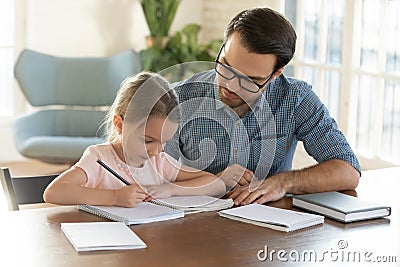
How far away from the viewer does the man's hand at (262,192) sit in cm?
238

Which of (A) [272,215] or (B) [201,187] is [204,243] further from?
(B) [201,187]

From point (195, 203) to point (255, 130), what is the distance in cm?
60

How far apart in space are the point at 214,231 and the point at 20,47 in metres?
4.44

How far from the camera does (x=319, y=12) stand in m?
5.13

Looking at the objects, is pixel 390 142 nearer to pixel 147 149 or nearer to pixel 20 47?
pixel 147 149

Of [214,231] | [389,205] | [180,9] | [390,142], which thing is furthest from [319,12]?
[214,231]

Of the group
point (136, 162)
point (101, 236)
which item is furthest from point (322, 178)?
point (101, 236)

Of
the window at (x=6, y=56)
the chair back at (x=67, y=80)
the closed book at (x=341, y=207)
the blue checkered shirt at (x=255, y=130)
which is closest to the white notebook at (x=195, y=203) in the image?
the closed book at (x=341, y=207)

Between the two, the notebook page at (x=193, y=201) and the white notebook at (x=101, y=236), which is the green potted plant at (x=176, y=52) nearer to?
the notebook page at (x=193, y=201)

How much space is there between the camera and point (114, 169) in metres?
2.34

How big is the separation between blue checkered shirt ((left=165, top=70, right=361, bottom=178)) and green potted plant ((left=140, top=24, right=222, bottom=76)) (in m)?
3.11

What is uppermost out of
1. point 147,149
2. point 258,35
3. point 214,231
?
point 258,35

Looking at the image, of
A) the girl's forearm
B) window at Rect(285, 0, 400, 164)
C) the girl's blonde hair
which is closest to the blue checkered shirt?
the girl's forearm

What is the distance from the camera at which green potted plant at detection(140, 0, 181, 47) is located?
6020 millimetres
